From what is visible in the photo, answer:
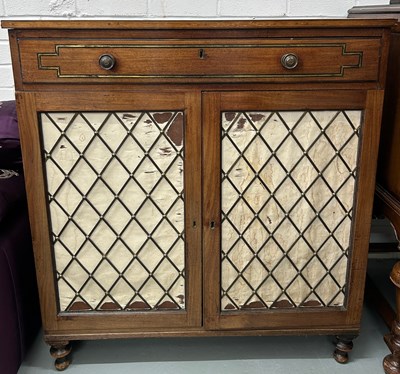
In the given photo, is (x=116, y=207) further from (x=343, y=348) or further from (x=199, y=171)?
(x=343, y=348)

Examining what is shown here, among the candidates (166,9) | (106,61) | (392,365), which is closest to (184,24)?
(106,61)

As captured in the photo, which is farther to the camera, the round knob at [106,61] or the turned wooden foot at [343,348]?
the turned wooden foot at [343,348]

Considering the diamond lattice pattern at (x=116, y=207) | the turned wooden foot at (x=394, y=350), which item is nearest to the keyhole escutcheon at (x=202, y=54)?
the diamond lattice pattern at (x=116, y=207)

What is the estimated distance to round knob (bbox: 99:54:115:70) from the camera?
1111 mm

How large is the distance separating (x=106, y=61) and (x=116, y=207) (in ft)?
1.16

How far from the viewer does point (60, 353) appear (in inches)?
53.9

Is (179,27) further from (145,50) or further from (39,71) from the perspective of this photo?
(39,71)

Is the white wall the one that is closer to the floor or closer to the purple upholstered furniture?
the purple upholstered furniture

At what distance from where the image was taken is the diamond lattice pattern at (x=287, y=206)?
47.1 inches

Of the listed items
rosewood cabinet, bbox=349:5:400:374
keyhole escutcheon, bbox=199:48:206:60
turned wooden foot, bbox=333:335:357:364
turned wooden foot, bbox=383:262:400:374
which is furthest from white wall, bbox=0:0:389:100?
Result: turned wooden foot, bbox=333:335:357:364

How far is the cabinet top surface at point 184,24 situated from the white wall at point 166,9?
577 mm

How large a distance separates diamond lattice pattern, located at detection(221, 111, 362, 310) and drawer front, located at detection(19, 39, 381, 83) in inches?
3.9

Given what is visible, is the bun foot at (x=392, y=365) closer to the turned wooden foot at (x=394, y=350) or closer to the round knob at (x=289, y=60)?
the turned wooden foot at (x=394, y=350)

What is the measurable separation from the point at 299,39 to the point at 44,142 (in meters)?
0.64
